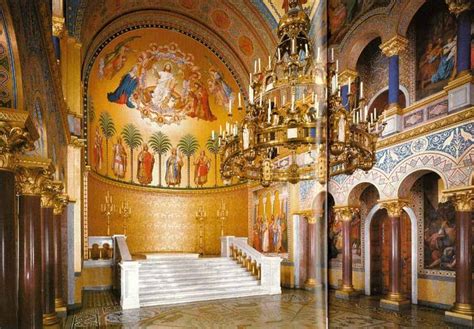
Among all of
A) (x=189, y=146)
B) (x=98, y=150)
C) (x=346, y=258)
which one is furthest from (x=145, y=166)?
(x=346, y=258)

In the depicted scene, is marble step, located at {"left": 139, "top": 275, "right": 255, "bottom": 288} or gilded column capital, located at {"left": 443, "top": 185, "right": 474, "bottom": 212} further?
marble step, located at {"left": 139, "top": 275, "right": 255, "bottom": 288}

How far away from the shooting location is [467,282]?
24.1ft

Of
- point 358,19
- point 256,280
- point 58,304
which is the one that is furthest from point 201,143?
point 58,304

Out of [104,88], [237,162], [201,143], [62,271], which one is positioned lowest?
[62,271]

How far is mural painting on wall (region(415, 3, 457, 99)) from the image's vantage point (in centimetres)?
870

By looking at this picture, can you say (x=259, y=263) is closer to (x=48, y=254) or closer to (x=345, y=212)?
(x=345, y=212)

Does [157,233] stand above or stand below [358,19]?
below

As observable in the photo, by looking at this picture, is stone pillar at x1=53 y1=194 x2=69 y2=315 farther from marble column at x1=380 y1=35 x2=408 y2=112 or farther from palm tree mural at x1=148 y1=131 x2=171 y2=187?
marble column at x1=380 y1=35 x2=408 y2=112

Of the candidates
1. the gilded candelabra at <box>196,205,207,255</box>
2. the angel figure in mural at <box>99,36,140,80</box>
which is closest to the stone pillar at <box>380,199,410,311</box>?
the gilded candelabra at <box>196,205,207,255</box>

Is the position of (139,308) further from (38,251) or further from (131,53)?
(131,53)

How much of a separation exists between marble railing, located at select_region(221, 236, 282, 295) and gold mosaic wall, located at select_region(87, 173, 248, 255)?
2.44m

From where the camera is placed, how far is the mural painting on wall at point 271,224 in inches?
501

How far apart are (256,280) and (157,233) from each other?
5322 millimetres

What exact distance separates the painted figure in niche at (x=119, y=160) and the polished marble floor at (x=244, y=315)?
5.63 metres
